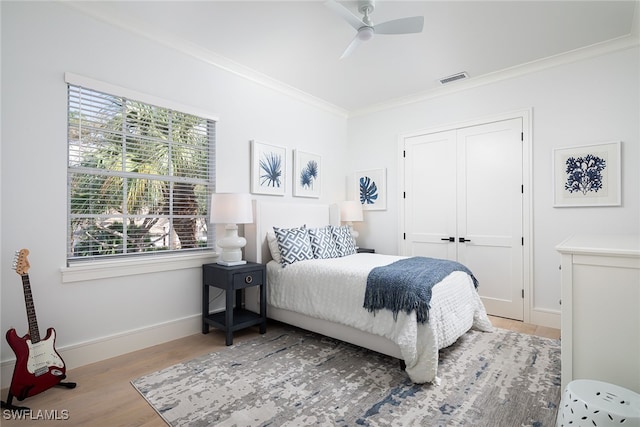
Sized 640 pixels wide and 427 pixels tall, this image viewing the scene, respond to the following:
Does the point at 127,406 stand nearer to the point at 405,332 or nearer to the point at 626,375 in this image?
the point at 405,332

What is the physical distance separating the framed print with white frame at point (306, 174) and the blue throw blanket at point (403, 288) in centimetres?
195

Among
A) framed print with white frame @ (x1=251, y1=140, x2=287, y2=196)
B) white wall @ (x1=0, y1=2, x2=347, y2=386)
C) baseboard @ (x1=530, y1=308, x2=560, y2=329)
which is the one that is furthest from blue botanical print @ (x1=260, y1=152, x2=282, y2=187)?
baseboard @ (x1=530, y1=308, x2=560, y2=329)

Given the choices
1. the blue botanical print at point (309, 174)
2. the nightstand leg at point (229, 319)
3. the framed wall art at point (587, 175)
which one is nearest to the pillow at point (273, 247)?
the nightstand leg at point (229, 319)

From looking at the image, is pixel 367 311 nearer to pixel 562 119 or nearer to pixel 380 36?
pixel 380 36

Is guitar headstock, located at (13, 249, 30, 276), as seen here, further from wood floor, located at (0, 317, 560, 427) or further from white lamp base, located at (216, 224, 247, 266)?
white lamp base, located at (216, 224, 247, 266)

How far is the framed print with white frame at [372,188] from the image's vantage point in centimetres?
467

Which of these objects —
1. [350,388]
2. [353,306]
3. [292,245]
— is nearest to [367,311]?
[353,306]

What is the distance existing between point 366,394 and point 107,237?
228 centimetres

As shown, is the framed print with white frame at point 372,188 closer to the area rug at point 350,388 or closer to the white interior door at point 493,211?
the white interior door at point 493,211

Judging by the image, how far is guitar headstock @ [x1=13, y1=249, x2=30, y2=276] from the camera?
2104 millimetres

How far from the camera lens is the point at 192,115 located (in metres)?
3.21

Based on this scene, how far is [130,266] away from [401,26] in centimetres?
283

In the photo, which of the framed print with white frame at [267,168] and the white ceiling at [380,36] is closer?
the white ceiling at [380,36]

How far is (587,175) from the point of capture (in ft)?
10.5
